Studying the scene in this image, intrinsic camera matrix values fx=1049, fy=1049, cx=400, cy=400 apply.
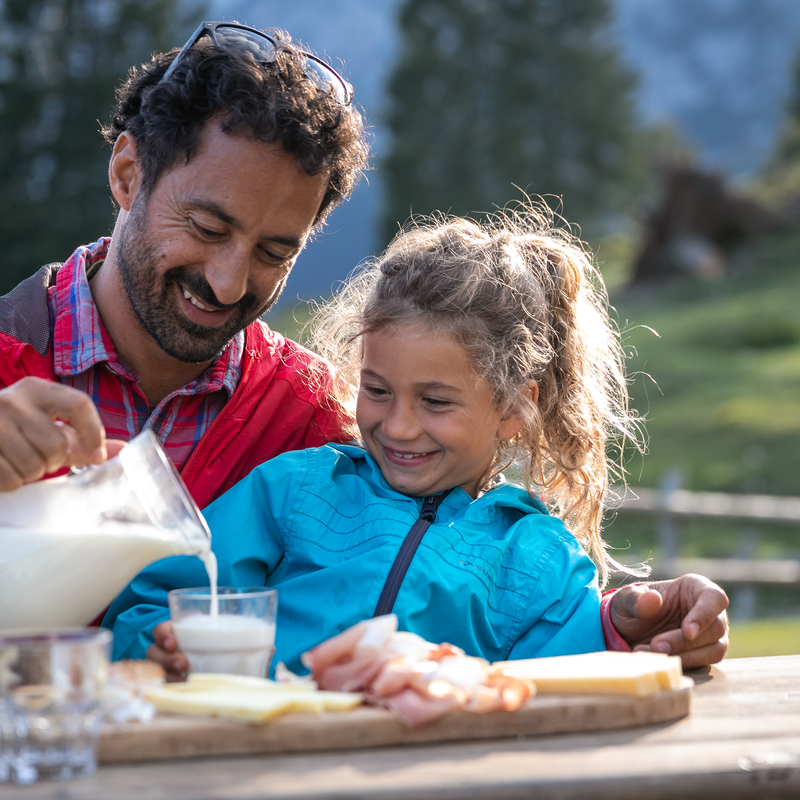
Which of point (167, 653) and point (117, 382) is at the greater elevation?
point (117, 382)

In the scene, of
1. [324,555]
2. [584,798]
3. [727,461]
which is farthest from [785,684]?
[727,461]

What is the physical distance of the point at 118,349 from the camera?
3.02m

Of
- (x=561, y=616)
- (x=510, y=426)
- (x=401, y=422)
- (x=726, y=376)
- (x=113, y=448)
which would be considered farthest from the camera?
(x=726, y=376)

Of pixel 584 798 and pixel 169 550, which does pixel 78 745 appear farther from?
pixel 584 798

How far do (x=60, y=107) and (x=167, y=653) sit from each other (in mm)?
24626

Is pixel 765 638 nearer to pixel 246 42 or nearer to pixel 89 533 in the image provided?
pixel 246 42

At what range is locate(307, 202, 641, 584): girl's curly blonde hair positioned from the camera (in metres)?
2.68

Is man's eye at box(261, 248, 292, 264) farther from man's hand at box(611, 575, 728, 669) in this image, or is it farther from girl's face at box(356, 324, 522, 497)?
man's hand at box(611, 575, 728, 669)

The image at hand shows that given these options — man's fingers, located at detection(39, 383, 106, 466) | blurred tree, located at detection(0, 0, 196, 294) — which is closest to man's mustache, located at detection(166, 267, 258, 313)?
man's fingers, located at detection(39, 383, 106, 466)

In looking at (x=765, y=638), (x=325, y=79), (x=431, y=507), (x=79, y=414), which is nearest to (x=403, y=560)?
(x=431, y=507)

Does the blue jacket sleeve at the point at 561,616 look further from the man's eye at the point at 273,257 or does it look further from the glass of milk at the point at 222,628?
the man's eye at the point at 273,257

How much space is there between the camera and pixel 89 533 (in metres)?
1.81

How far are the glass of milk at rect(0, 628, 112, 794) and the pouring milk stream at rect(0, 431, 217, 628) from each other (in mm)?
339

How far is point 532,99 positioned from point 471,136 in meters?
2.38
